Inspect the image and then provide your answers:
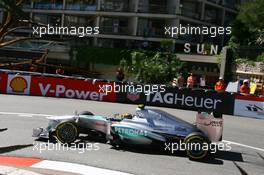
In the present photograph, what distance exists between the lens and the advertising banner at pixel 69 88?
2459cm

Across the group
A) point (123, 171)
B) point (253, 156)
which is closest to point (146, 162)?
point (123, 171)

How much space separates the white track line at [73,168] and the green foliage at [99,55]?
136 feet

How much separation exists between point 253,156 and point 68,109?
932 centimetres

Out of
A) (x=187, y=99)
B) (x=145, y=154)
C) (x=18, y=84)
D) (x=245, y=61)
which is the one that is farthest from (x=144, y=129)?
(x=245, y=61)

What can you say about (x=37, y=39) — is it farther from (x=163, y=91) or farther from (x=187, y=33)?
(x=187, y=33)

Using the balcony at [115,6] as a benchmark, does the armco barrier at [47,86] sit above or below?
below

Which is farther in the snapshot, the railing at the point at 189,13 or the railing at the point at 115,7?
the railing at the point at 115,7

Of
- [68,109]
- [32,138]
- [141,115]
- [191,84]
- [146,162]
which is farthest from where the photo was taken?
[191,84]

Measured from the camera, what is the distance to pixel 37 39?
2689mm

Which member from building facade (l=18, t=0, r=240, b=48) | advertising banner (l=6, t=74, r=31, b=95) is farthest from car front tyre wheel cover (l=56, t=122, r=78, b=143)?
building facade (l=18, t=0, r=240, b=48)

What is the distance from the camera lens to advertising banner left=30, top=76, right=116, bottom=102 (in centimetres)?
2459

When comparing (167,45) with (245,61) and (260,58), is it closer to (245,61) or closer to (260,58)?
(245,61)

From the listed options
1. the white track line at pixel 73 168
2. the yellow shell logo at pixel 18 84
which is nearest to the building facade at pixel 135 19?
the yellow shell logo at pixel 18 84

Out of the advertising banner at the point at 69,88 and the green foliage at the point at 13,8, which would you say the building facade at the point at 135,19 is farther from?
the green foliage at the point at 13,8
